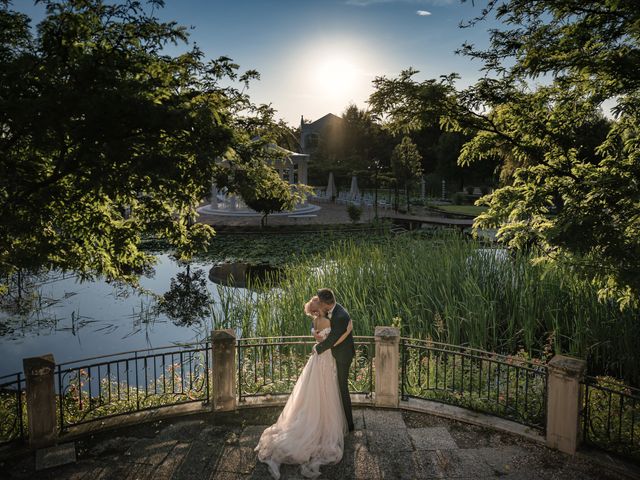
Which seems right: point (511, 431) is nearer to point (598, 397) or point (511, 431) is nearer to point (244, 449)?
point (598, 397)

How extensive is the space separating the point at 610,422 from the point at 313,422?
4.78m

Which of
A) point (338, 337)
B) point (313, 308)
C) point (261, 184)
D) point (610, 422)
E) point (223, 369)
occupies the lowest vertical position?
point (610, 422)

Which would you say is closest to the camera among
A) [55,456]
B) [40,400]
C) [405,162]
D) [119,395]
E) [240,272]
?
[55,456]

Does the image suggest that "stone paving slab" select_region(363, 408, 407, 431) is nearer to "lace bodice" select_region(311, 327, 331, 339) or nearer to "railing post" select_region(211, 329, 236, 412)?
"lace bodice" select_region(311, 327, 331, 339)

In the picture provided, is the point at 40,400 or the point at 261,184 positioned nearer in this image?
the point at 40,400

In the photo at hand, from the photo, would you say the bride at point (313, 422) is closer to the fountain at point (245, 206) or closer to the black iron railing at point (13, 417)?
the black iron railing at point (13, 417)

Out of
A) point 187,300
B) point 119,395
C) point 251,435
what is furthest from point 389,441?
point 187,300

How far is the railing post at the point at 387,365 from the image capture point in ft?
26.5

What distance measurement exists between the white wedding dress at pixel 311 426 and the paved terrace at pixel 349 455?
18 cm

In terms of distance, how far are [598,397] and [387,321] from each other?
472 centimetres

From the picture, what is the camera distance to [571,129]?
30.3 feet

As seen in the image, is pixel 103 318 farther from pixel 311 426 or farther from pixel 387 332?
pixel 311 426

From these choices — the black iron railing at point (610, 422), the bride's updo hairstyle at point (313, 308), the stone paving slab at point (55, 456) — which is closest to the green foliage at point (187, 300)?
the stone paving slab at point (55, 456)

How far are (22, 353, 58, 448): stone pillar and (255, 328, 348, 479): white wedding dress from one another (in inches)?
123
